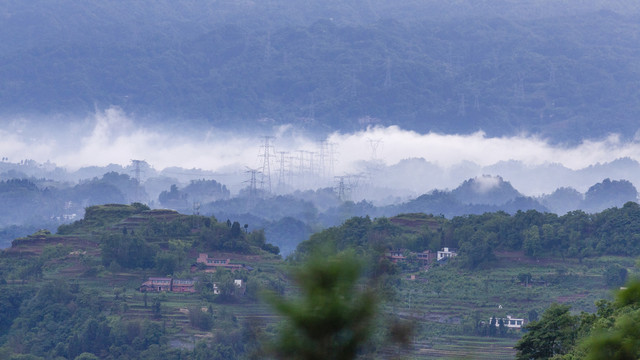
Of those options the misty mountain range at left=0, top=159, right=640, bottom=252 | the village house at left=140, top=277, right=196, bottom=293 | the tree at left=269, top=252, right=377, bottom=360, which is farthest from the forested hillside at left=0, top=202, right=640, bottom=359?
the misty mountain range at left=0, top=159, right=640, bottom=252

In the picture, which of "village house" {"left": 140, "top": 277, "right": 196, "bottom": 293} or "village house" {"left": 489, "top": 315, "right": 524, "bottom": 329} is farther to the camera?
"village house" {"left": 140, "top": 277, "right": 196, "bottom": 293}

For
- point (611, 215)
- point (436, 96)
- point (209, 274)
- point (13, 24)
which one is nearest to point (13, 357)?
point (209, 274)

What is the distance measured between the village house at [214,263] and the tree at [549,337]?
2639 centimetres

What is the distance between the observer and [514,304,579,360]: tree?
20.7 metres

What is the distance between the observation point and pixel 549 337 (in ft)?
68.1

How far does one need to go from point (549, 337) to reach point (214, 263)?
27973mm

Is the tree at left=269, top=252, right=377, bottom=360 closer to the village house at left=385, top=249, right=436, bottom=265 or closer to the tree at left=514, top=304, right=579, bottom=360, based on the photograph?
the tree at left=514, top=304, right=579, bottom=360

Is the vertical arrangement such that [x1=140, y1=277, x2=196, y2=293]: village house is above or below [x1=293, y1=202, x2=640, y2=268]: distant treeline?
below

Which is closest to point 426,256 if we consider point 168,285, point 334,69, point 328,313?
point 168,285

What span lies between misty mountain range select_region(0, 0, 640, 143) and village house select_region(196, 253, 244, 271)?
87.4 meters

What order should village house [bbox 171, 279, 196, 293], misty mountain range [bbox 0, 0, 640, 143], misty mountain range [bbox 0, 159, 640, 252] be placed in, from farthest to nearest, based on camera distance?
misty mountain range [bbox 0, 0, 640, 143]
misty mountain range [bbox 0, 159, 640, 252]
village house [bbox 171, 279, 196, 293]

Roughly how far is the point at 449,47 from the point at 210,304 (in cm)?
10973

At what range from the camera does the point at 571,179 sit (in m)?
133

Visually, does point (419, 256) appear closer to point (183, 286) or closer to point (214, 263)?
point (214, 263)
